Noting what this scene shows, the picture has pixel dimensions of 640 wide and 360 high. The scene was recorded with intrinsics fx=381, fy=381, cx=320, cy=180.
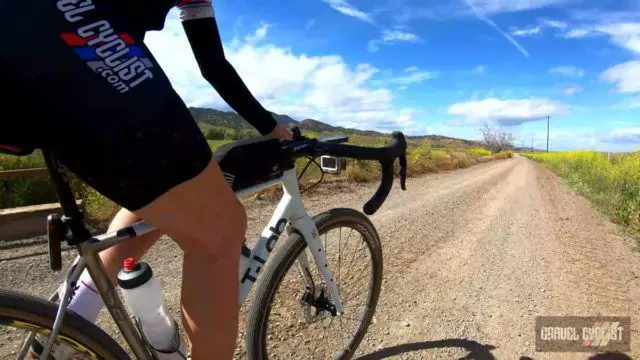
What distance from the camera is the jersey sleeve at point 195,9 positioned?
1.25 meters

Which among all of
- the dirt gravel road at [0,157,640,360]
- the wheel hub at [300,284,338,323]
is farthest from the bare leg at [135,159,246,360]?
the dirt gravel road at [0,157,640,360]

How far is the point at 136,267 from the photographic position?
1.17 meters

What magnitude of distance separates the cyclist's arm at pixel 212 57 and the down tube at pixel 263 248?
1.40 feet

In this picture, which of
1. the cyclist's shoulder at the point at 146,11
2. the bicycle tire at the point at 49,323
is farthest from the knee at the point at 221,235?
the cyclist's shoulder at the point at 146,11

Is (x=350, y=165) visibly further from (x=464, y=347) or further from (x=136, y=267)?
(x=136, y=267)

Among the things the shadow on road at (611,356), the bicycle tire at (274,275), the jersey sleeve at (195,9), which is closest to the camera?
the jersey sleeve at (195,9)

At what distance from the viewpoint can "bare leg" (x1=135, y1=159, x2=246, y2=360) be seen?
1.00 m

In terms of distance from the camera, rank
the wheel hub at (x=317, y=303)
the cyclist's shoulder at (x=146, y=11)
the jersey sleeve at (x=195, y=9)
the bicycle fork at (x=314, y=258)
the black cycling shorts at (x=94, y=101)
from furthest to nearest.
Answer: the wheel hub at (x=317, y=303)
the bicycle fork at (x=314, y=258)
the jersey sleeve at (x=195, y=9)
the cyclist's shoulder at (x=146, y=11)
the black cycling shorts at (x=94, y=101)

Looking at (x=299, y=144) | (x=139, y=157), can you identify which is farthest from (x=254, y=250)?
(x=139, y=157)

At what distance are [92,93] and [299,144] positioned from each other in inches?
30.7

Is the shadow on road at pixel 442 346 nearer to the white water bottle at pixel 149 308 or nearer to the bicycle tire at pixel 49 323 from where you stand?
the white water bottle at pixel 149 308

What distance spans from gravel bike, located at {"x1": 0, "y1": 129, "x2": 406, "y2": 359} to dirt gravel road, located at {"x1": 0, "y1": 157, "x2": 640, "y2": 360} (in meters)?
0.29

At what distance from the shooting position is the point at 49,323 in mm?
960

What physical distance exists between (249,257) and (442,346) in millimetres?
1483
